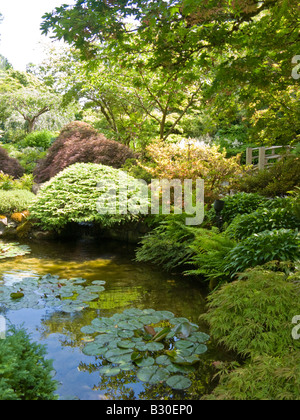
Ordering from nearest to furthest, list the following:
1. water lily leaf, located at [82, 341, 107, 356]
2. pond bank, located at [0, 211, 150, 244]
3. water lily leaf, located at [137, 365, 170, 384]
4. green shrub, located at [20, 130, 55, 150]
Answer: water lily leaf, located at [137, 365, 170, 384] < water lily leaf, located at [82, 341, 107, 356] < pond bank, located at [0, 211, 150, 244] < green shrub, located at [20, 130, 55, 150]

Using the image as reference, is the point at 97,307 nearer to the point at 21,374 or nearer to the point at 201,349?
the point at 201,349

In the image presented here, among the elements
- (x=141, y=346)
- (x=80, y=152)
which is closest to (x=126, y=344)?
(x=141, y=346)

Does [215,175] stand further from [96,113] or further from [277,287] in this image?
[96,113]

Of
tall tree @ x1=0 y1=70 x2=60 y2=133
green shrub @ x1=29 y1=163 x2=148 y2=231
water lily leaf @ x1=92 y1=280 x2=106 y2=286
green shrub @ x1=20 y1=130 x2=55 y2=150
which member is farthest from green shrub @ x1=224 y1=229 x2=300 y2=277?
green shrub @ x1=20 y1=130 x2=55 y2=150

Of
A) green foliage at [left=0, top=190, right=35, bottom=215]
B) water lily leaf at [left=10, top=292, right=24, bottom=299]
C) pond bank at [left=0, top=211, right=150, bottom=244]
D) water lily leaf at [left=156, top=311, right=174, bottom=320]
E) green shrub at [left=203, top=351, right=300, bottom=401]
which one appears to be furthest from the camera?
green foliage at [left=0, top=190, right=35, bottom=215]

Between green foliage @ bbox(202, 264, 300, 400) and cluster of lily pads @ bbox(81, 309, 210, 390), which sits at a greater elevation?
green foliage @ bbox(202, 264, 300, 400)

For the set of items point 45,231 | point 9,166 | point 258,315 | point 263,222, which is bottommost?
point 258,315

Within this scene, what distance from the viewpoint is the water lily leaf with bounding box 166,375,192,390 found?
221 cm

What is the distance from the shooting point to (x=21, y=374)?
67.1 inches

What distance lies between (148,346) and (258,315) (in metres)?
0.90

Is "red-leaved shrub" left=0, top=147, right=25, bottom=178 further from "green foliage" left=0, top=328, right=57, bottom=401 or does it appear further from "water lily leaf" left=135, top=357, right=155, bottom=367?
"green foliage" left=0, top=328, right=57, bottom=401

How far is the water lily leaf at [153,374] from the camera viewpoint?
228cm

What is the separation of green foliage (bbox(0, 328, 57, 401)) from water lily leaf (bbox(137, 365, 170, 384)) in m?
0.66

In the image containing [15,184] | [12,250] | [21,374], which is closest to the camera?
[21,374]
